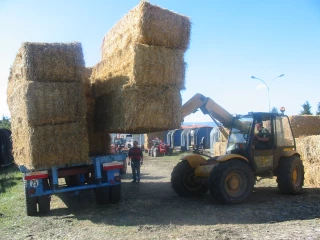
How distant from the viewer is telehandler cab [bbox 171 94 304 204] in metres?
8.03

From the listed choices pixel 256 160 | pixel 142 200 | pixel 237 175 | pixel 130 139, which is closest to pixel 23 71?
pixel 142 200

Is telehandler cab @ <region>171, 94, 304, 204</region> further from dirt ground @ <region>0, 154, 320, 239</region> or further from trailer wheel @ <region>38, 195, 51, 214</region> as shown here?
trailer wheel @ <region>38, 195, 51, 214</region>

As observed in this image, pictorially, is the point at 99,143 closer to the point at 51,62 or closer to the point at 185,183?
the point at 185,183

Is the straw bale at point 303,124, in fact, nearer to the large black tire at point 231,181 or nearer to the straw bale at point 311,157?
the straw bale at point 311,157

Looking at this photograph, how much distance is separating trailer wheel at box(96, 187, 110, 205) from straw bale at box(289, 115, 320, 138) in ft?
32.4

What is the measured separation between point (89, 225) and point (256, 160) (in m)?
4.38

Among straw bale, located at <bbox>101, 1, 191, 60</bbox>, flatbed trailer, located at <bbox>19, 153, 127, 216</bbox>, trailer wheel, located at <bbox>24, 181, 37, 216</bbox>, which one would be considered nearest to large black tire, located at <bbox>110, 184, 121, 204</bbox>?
flatbed trailer, located at <bbox>19, 153, 127, 216</bbox>

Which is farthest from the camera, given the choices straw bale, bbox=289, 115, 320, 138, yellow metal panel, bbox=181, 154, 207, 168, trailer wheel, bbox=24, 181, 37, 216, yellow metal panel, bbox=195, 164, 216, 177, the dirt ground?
straw bale, bbox=289, 115, 320, 138

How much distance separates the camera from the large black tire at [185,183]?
30.0 feet

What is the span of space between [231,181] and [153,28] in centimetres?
385

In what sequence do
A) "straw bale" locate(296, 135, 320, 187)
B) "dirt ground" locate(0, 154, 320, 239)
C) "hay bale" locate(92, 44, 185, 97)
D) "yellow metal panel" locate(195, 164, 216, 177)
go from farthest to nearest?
"straw bale" locate(296, 135, 320, 187) → "yellow metal panel" locate(195, 164, 216, 177) → "hay bale" locate(92, 44, 185, 97) → "dirt ground" locate(0, 154, 320, 239)

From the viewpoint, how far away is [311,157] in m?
10.7

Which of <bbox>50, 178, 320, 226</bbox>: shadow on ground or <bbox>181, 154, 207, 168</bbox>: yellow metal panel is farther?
<bbox>181, 154, 207, 168</bbox>: yellow metal panel

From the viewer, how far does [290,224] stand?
6.14m
